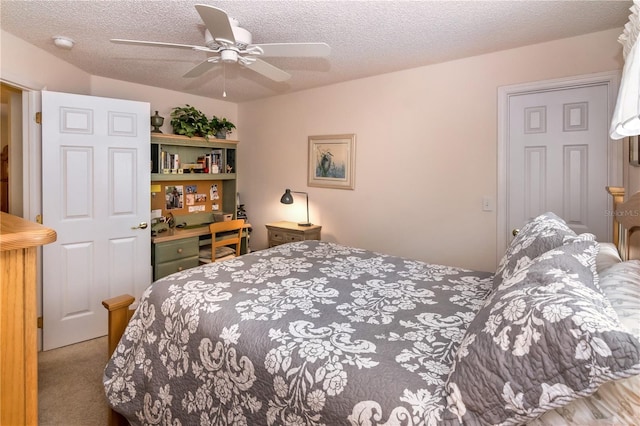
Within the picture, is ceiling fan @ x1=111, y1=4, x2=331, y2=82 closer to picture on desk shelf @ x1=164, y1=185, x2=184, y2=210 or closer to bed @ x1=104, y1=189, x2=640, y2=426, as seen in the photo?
bed @ x1=104, y1=189, x2=640, y2=426

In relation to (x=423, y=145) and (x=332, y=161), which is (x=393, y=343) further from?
(x=332, y=161)

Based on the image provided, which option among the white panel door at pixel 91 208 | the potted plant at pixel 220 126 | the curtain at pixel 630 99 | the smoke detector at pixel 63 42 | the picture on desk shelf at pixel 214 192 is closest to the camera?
the curtain at pixel 630 99

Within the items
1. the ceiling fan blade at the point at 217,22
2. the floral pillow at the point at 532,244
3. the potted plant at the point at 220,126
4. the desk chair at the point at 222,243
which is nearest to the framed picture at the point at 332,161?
the desk chair at the point at 222,243

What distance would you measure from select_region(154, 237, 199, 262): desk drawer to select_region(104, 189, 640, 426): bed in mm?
1661

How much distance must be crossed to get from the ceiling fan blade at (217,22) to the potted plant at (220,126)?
8.22 feet

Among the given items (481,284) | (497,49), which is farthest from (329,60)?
(481,284)

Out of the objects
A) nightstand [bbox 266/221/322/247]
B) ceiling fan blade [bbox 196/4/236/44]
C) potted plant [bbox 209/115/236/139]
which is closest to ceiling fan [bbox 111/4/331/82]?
ceiling fan blade [bbox 196/4/236/44]

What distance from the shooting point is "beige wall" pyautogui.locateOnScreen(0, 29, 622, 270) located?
8.82 feet

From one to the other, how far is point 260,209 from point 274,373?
3665 mm

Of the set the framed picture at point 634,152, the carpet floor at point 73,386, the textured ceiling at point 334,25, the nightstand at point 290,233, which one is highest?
the textured ceiling at point 334,25

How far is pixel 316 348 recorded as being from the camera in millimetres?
1241

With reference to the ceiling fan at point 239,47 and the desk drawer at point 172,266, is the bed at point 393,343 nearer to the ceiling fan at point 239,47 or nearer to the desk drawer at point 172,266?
the ceiling fan at point 239,47

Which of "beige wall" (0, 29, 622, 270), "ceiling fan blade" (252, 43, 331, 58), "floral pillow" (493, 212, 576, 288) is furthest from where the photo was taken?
"beige wall" (0, 29, 622, 270)

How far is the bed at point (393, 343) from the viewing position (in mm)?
835
